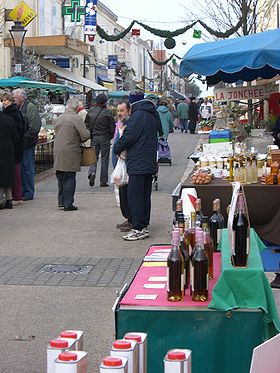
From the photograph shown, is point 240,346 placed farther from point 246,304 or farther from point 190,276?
point 190,276

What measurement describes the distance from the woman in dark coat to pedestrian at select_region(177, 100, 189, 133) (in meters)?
24.7

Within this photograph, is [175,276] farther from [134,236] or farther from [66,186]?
[66,186]

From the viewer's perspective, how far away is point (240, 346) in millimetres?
3723

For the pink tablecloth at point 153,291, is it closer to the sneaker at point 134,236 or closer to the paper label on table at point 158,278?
the paper label on table at point 158,278

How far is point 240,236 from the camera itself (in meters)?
4.18

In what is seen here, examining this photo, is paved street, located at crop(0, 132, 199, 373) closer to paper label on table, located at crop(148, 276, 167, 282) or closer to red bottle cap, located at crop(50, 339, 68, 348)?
paper label on table, located at crop(148, 276, 167, 282)

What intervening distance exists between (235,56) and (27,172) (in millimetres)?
5780

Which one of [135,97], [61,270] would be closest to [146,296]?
[61,270]

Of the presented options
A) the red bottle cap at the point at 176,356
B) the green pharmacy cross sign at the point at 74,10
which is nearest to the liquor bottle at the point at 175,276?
the red bottle cap at the point at 176,356

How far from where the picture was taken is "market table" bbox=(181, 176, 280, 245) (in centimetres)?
719

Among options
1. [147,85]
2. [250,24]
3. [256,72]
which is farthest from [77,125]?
[147,85]

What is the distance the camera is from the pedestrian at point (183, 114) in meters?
36.2

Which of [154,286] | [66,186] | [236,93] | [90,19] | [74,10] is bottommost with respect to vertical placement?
[66,186]

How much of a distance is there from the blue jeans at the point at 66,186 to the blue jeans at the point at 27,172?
50.2 inches
